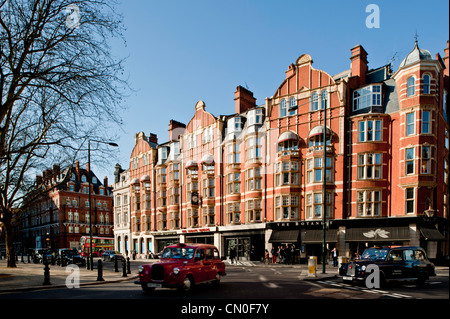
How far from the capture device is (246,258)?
32.0 metres

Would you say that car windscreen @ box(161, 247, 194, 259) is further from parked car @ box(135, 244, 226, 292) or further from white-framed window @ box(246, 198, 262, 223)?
white-framed window @ box(246, 198, 262, 223)

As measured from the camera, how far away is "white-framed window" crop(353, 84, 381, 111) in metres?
26.7

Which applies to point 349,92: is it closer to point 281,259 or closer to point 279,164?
point 279,164

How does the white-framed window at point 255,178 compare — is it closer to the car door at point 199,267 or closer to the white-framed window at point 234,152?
the white-framed window at point 234,152

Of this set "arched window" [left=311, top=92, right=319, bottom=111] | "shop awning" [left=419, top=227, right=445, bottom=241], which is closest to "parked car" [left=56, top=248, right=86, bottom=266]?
"arched window" [left=311, top=92, right=319, bottom=111]

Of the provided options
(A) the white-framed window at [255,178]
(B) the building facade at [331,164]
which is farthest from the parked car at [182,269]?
(A) the white-framed window at [255,178]

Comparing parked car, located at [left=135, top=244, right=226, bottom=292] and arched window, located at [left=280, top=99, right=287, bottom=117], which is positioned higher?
arched window, located at [left=280, top=99, right=287, bottom=117]

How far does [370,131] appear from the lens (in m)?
26.2

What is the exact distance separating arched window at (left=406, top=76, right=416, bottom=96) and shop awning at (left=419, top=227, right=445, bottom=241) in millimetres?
10484

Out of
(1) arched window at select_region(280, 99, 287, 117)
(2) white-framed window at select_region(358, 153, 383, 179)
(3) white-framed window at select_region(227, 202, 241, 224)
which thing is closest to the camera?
(2) white-framed window at select_region(358, 153, 383, 179)

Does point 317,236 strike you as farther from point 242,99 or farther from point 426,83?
point 242,99

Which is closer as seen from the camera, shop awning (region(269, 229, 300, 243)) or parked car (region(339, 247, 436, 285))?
parked car (region(339, 247, 436, 285))
